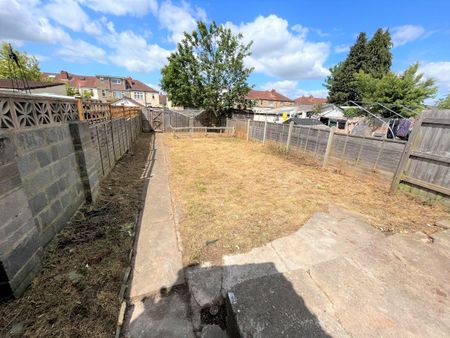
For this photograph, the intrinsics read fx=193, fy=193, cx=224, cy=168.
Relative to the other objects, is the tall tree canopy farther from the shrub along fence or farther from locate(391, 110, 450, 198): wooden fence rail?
the shrub along fence

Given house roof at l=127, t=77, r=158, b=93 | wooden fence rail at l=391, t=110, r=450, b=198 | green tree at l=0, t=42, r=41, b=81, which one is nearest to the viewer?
wooden fence rail at l=391, t=110, r=450, b=198

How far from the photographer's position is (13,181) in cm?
182

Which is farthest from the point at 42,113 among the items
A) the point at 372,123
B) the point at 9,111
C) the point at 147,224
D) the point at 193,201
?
the point at 372,123

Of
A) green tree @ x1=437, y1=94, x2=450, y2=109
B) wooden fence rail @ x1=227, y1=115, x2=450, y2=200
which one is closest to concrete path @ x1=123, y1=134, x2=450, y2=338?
wooden fence rail @ x1=227, y1=115, x2=450, y2=200

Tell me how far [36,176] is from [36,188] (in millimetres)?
145

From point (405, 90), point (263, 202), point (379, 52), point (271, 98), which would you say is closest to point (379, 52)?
point (379, 52)

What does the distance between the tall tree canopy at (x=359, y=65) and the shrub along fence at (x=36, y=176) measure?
Result: 98.9ft

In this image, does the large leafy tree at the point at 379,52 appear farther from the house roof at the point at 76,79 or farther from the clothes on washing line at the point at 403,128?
the house roof at the point at 76,79

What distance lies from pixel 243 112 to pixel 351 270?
17231 mm

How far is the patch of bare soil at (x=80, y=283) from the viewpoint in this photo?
1673 millimetres

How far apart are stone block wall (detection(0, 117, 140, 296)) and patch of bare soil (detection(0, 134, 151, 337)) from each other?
0.16 meters

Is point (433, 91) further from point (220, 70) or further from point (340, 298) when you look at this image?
point (340, 298)

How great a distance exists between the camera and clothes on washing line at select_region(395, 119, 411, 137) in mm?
11070

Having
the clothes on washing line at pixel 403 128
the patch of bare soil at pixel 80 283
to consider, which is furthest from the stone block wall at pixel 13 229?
the clothes on washing line at pixel 403 128
